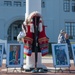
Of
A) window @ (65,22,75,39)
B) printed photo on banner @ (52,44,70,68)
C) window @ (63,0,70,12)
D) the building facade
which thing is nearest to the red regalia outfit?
printed photo on banner @ (52,44,70,68)

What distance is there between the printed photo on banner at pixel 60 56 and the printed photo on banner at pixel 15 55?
4.04 ft

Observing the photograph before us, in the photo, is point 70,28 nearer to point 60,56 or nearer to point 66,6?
point 66,6

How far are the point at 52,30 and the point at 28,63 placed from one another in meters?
23.1

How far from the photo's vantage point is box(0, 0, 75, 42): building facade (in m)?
35.9

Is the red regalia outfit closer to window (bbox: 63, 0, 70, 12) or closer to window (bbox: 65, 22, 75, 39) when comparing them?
window (bbox: 65, 22, 75, 39)

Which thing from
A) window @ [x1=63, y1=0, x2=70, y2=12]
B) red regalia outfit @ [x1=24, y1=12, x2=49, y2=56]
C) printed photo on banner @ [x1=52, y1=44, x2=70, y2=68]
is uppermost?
window @ [x1=63, y1=0, x2=70, y2=12]

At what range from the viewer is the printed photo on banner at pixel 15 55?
1287 cm

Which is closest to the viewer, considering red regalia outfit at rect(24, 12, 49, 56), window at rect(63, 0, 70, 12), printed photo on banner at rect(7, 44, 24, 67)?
printed photo on banner at rect(7, 44, 24, 67)

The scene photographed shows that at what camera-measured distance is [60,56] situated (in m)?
13.1

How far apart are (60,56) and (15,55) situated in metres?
1.67

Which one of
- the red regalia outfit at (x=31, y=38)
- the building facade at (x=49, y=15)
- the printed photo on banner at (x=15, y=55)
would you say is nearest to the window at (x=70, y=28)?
the building facade at (x=49, y=15)

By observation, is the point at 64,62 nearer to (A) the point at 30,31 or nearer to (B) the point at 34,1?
(A) the point at 30,31

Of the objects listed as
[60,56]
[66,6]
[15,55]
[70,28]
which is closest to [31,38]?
[15,55]

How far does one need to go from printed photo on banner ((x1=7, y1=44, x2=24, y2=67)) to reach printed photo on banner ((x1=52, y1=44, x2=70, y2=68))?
1.23m
